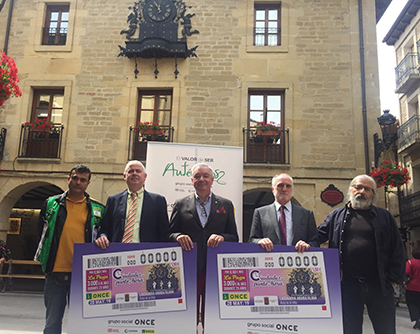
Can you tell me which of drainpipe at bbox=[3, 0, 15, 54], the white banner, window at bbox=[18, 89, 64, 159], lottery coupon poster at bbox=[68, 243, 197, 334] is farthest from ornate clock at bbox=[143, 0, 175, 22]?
lottery coupon poster at bbox=[68, 243, 197, 334]

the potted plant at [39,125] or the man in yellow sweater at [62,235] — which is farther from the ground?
the potted plant at [39,125]

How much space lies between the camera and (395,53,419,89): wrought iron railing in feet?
57.3

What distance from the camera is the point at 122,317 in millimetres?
3037

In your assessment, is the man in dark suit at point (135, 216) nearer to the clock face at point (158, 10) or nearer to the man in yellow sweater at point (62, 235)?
the man in yellow sweater at point (62, 235)

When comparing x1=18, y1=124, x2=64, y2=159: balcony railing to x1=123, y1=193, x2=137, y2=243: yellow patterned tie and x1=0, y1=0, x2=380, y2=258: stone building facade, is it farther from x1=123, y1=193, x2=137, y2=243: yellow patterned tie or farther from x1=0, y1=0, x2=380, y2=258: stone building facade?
x1=123, y1=193, x2=137, y2=243: yellow patterned tie

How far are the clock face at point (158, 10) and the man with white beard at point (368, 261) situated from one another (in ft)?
30.1

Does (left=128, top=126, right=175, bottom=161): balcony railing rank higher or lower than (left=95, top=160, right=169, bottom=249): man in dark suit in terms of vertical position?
→ higher

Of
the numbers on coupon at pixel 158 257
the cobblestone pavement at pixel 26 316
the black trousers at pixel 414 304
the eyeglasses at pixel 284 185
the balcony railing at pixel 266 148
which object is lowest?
the cobblestone pavement at pixel 26 316

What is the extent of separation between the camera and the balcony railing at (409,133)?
1580cm

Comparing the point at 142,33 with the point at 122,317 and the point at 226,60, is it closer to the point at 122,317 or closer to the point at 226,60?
the point at 226,60

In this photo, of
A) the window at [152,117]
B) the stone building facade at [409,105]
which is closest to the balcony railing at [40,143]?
the window at [152,117]

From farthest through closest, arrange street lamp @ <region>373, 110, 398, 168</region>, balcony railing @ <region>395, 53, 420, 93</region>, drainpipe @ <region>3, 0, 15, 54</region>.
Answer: balcony railing @ <region>395, 53, 420, 93</region>, drainpipe @ <region>3, 0, 15, 54</region>, street lamp @ <region>373, 110, 398, 168</region>

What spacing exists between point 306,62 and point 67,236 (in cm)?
906

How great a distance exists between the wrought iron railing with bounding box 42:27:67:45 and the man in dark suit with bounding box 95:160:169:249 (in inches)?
374
